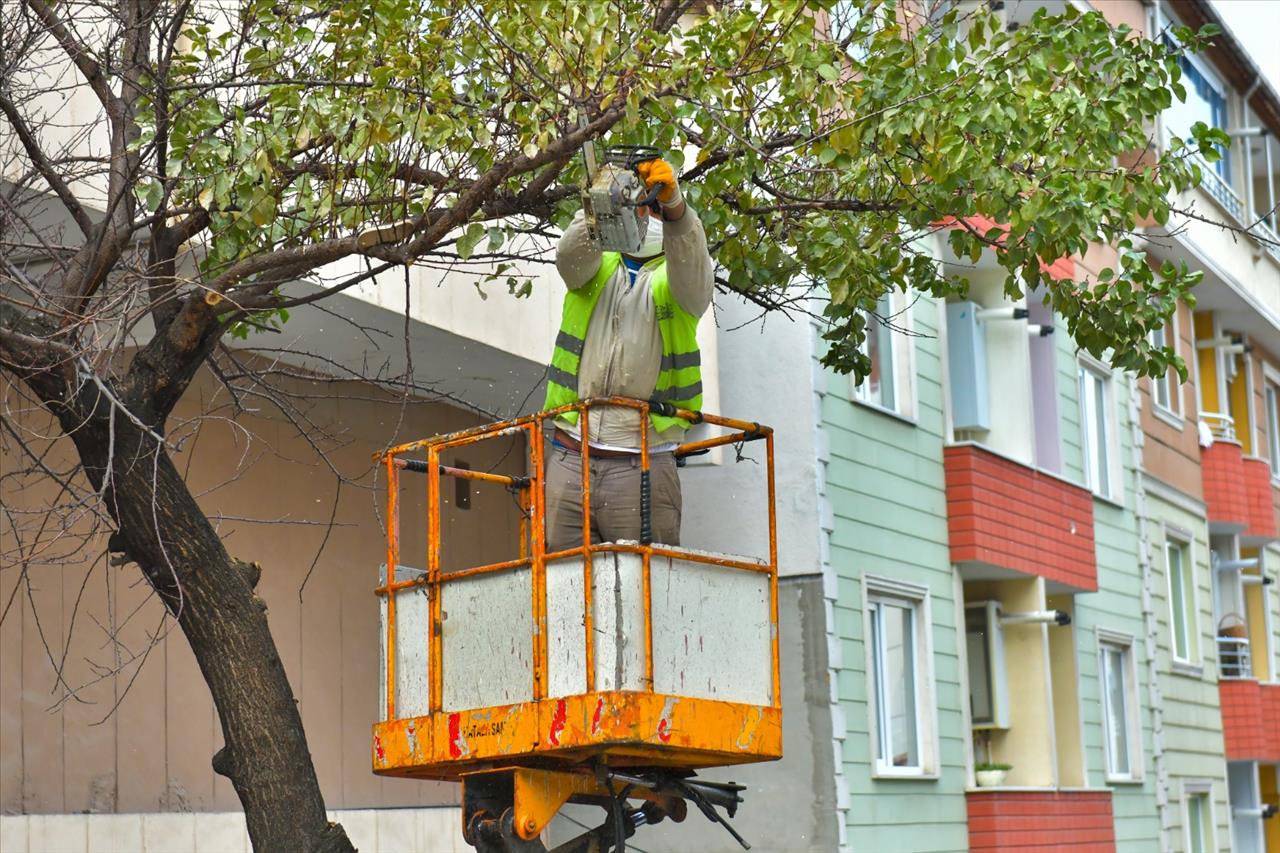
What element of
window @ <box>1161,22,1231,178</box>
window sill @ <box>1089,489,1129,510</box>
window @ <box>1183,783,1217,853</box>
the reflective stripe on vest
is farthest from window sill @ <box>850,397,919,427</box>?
the reflective stripe on vest

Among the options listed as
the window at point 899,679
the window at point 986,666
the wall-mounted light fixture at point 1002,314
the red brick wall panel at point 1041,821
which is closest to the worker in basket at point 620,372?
the window at point 899,679

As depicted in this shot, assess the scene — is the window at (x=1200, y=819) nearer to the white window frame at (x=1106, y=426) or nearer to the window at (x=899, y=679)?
the white window frame at (x=1106, y=426)

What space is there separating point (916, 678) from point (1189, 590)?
8.94 m

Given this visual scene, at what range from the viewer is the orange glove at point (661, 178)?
24.7 feet

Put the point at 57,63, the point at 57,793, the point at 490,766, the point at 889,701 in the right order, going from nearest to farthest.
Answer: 1. the point at 490,766
2. the point at 57,63
3. the point at 57,793
4. the point at 889,701

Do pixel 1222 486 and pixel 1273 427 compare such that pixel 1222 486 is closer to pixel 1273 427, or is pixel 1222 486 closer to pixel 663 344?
pixel 1273 427

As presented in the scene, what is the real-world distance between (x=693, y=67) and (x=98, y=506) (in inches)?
138

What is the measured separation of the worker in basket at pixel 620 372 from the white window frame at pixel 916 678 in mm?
8994

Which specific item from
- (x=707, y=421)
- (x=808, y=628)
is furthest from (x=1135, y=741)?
(x=707, y=421)

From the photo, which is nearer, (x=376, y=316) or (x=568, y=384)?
(x=568, y=384)

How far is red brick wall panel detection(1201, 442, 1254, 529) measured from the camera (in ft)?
86.8

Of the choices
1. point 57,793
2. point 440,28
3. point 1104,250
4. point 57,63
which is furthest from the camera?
point 1104,250

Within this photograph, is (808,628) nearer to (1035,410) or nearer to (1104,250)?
(1035,410)

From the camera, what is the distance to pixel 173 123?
9320 mm
